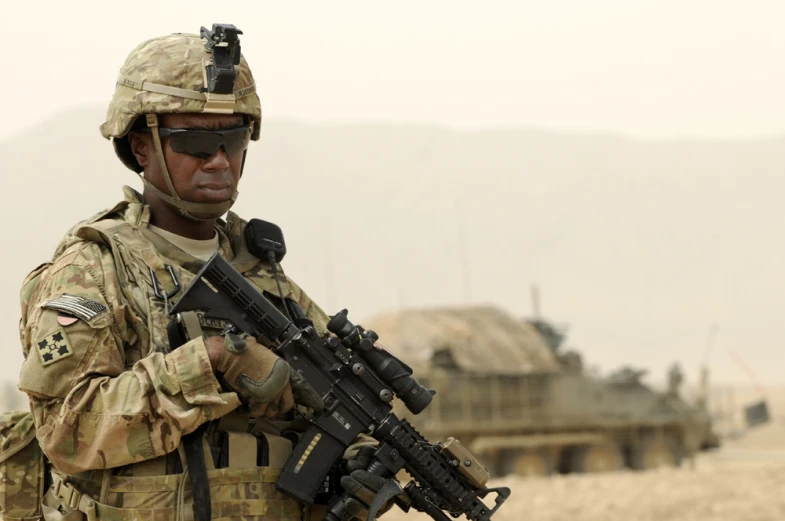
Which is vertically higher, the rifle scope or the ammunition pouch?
the rifle scope

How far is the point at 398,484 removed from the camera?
3.55 metres

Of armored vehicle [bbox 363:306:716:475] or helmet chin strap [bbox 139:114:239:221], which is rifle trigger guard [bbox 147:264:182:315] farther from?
armored vehicle [bbox 363:306:716:475]

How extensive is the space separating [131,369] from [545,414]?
17.5 m

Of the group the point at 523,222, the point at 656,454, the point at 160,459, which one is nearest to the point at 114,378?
the point at 160,459

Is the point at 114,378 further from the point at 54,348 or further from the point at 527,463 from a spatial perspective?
the point at 527,463

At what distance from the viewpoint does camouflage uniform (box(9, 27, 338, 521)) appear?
3184mm

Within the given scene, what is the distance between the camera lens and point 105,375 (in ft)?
10.6

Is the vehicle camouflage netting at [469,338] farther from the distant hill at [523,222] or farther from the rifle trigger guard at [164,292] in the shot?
the distant hill at [523,222]

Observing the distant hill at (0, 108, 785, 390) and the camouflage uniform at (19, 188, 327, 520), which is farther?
the distant hill at (0, 108, 785, 390)

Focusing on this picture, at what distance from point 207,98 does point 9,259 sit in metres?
66.5

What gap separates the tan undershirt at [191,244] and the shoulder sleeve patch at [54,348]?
545mm

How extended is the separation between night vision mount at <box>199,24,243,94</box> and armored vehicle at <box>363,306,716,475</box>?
15.8 meters

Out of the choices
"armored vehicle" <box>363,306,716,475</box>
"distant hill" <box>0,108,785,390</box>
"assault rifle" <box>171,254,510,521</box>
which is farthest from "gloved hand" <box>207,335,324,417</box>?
"distant hill" <box>0,108,785,390</box>

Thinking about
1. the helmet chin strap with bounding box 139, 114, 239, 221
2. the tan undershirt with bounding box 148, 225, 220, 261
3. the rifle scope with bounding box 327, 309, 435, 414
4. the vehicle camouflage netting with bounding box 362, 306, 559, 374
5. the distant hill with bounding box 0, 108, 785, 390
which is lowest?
the distant hill with bounding box 0, 108, 785, 390
